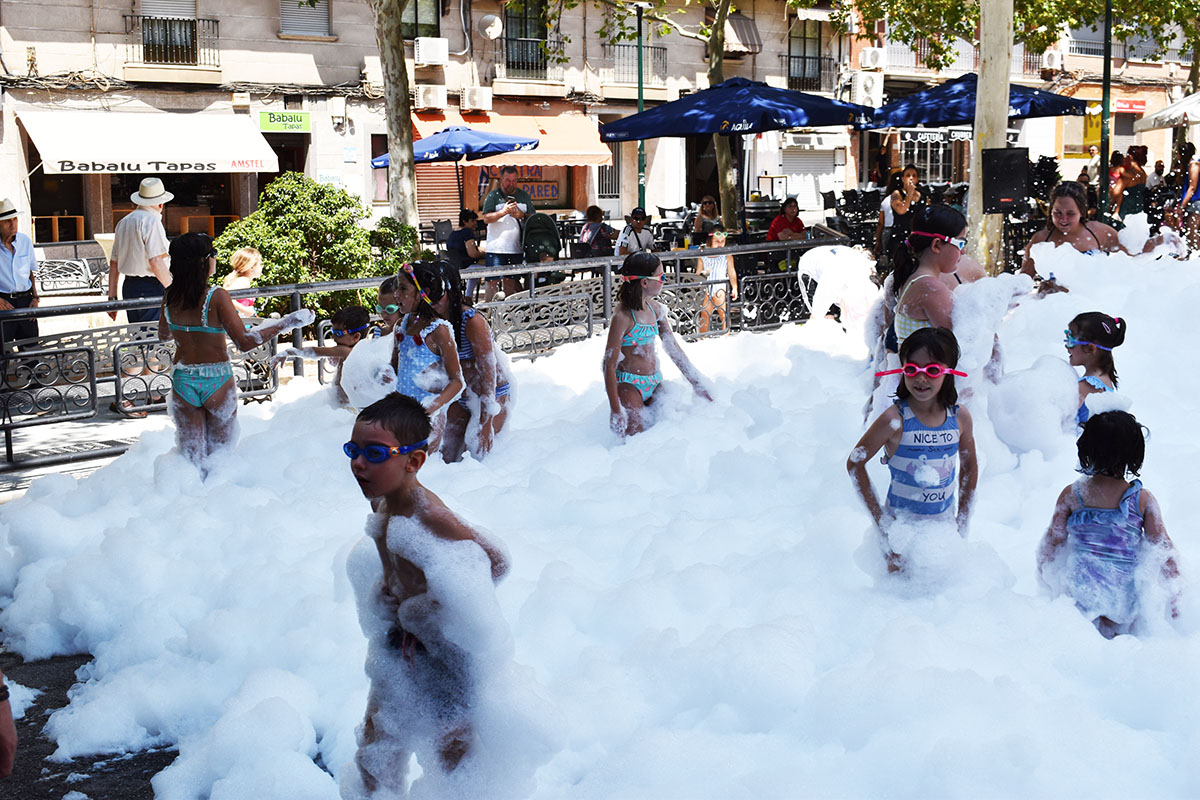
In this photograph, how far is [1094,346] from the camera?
18.3 feet

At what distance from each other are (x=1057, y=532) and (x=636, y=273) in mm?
3130

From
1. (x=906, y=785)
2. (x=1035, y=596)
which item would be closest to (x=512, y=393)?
(x=1035, y=596)

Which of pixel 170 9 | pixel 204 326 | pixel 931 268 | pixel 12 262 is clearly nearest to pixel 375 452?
pixel 204 326

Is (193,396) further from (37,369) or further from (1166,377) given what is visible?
(1166,377)

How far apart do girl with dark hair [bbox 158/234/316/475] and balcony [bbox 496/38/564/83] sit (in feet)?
83.3

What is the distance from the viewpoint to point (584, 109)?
105 ft

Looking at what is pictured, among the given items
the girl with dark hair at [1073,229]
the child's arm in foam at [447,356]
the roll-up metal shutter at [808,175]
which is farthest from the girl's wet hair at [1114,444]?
the roll-up metal shutter at [808,175]

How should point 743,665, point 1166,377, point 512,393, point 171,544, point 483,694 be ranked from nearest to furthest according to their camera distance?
1. point 483,694
2. point 743,665
3. point 171,544
4. point 512,393
5. point 1166,377

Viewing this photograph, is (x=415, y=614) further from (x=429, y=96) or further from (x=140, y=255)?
(x=429, y=96)

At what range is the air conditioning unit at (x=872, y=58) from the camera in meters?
35.1

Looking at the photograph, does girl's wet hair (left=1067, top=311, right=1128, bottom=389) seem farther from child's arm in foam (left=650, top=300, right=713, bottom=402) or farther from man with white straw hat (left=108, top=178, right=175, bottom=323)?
man with white straw hat (left=108, top=178, right=175, bottom=323)

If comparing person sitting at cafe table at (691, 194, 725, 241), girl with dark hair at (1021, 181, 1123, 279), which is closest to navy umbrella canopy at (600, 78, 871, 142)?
person sitting at cafe table at (691, 194, 725, 241)

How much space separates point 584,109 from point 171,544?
2732 cm

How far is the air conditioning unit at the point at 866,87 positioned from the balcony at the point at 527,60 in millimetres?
8124
